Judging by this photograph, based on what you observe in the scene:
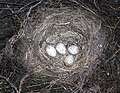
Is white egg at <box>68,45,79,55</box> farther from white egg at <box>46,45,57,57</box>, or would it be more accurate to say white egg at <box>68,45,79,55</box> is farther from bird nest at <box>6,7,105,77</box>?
white egg at <box>46,45,57,57</box>

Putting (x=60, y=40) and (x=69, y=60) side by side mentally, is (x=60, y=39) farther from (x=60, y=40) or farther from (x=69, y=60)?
(x=69, y=60)

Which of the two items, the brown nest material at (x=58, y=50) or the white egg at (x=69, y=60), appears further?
the white egg at (x=69, y=60)

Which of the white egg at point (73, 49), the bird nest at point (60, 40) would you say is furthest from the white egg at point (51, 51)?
the white egg at point (73, 49)

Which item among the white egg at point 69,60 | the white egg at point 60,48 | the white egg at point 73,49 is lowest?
the white egg at point 69,60

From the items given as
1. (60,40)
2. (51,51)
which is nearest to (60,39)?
(60,40)

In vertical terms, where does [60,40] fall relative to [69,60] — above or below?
above

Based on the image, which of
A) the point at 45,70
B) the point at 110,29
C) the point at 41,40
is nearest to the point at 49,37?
the point at 41,40

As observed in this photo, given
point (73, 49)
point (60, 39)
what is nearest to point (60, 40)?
point (60, 39)

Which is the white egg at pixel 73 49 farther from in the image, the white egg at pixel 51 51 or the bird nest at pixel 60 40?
the white egg at pixel 51 51

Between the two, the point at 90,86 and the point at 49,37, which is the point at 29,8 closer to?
the point at 49,37

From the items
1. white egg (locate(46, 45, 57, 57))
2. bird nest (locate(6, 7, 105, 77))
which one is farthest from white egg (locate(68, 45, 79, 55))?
white egg (locate(46, 45, 57, 57))

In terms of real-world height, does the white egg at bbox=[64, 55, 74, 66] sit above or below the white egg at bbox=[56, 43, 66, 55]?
below

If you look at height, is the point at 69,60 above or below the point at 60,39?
below
